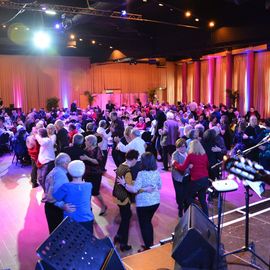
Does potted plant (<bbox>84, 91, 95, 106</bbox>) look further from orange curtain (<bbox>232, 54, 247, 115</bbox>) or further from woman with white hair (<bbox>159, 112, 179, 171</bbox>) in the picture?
woman with white hair (<bbox>159, 112, 179, 171</bbox>)

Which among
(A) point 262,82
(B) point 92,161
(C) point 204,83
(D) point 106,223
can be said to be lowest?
(D) point 106,223

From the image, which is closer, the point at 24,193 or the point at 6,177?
the point at 24,193

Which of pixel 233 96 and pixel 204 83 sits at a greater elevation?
pixel 204 83

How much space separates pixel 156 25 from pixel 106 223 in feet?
39.9

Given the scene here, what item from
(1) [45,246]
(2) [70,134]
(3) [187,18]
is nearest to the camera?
(1) [45,246]

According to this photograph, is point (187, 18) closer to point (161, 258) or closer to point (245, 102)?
point (245, 102)

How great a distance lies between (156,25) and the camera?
1573 cm

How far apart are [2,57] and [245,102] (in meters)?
14.1

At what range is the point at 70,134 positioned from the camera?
25.3ft

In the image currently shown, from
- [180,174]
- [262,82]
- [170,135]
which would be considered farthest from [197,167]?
[262,82]

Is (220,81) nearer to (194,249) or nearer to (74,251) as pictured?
(194,249)

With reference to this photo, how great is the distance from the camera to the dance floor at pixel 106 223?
172 inches

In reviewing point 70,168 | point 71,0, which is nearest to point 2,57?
point 71,0

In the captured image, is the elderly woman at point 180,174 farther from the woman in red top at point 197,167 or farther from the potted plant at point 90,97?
the potted plant at point 90,97
